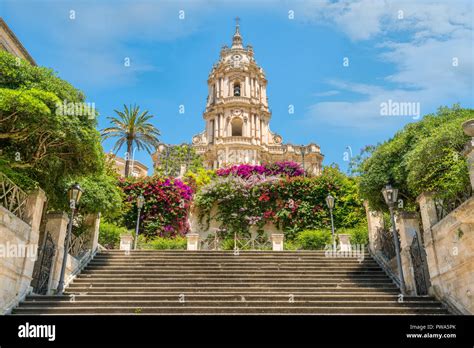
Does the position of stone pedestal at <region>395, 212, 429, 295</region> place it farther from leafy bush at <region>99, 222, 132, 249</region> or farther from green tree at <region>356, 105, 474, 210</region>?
leafy bush at <region>99, 222, 132, 249</region>

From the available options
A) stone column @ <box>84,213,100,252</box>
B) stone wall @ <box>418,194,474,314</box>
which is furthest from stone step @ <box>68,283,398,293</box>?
stone column @ <box>84,213,100,252</box>

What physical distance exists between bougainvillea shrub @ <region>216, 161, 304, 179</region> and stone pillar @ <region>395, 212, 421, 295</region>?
18084 millimetres

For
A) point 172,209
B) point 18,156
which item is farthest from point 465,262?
point 172,209

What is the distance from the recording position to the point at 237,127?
180 ft

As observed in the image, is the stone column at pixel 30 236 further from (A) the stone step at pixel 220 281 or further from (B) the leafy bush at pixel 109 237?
(B) the leafy bush at pixel 109 237

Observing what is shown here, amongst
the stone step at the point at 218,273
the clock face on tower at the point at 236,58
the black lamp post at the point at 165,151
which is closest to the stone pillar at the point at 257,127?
the clock face on tower at the point at 236,58

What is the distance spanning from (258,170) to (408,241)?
2267cm

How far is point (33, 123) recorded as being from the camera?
1090 centimetres

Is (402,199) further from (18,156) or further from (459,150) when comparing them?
(18,156)

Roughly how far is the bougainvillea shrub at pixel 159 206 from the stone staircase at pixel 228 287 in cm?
1053

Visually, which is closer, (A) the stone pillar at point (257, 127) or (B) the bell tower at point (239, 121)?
(B) the bell tower at point (239, 121)

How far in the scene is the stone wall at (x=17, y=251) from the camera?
965cm
